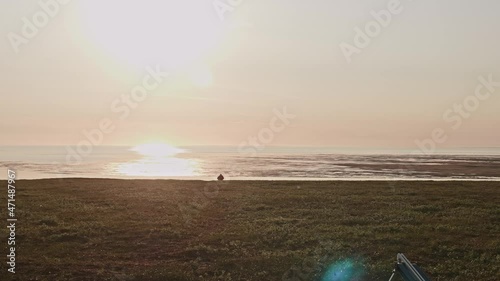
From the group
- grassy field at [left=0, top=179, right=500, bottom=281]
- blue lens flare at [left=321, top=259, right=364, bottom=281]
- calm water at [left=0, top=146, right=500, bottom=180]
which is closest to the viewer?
blue lens flare at [left=321, top=259, right=364, bottom=281]

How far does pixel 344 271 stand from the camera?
17656 mm

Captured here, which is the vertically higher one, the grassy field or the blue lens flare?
the grassy field

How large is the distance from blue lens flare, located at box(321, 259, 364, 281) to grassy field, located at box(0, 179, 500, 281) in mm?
109

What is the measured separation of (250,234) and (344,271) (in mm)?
6421

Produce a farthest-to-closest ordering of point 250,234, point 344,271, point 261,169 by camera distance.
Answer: point 261,169 → point 250,234 → point 344,271

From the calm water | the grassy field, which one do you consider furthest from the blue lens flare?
the calm water

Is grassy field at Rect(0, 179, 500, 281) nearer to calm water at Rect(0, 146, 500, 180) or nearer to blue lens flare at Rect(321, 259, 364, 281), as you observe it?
blue lens flare at Rect(321, 259, 364, 281)

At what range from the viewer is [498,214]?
28.9 m

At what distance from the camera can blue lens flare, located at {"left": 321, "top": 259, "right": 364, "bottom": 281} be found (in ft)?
55.6

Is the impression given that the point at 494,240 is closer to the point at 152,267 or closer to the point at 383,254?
the point at 383,254

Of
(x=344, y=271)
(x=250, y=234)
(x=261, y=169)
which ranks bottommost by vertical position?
(x=344, y=271)

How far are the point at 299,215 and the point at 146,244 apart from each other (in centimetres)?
1057

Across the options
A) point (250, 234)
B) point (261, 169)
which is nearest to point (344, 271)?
point (250, 234)

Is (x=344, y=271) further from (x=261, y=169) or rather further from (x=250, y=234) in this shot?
(x=261, y=169)
